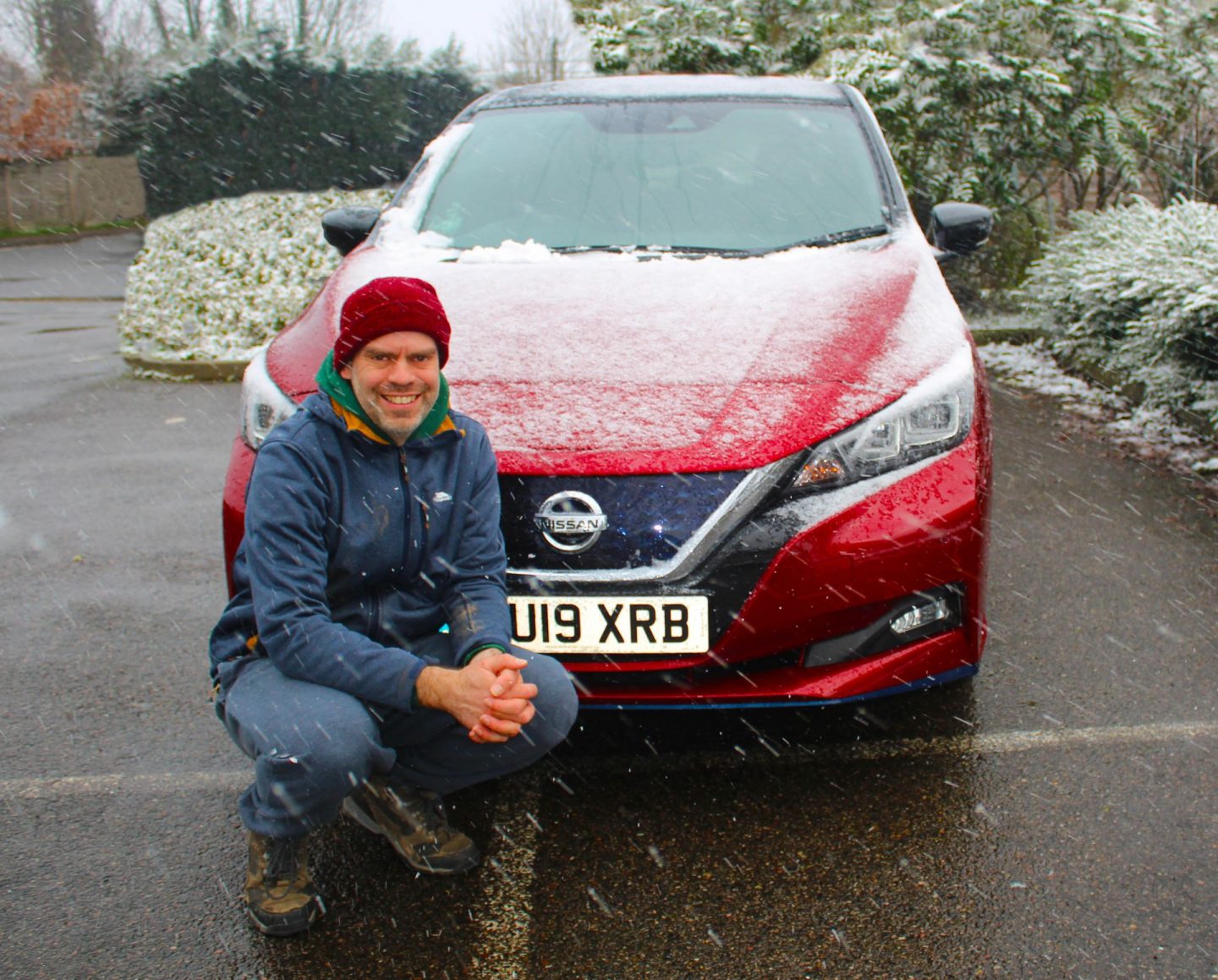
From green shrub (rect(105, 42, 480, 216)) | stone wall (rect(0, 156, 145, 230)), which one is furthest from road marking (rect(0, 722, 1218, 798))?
stone wall (rect(0, 156, 145, 230))

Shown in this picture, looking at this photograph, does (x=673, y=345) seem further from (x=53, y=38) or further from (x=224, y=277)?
(x=53, y=38)

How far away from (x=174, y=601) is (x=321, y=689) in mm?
2143

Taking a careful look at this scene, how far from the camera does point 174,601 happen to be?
427 centimetres

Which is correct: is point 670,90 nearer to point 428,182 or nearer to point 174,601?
point 428,182

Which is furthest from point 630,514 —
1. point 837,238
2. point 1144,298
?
point 1144,298

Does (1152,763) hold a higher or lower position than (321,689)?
lower

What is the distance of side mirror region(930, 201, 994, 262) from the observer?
4.16m

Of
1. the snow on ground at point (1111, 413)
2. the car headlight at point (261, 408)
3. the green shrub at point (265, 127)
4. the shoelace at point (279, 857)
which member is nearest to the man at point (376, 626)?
the shoelace at point (279, 857)

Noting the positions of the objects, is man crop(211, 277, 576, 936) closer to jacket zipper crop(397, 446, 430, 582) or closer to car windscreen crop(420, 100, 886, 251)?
jacket zipper crop(397, 446, 430, 582)

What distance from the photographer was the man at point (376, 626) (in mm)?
2311

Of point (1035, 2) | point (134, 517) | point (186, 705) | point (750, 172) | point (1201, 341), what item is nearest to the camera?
point (186, 705)

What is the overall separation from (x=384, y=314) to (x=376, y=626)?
2.09 ft

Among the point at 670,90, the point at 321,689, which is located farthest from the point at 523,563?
the point at 670,90

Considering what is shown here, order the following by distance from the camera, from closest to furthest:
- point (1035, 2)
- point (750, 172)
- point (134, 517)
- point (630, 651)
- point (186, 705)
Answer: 1. point (630, 651)
2. point (186, 705)
3. point (750, 172)
4. point (134, 517)
5. point (1035, 2)
